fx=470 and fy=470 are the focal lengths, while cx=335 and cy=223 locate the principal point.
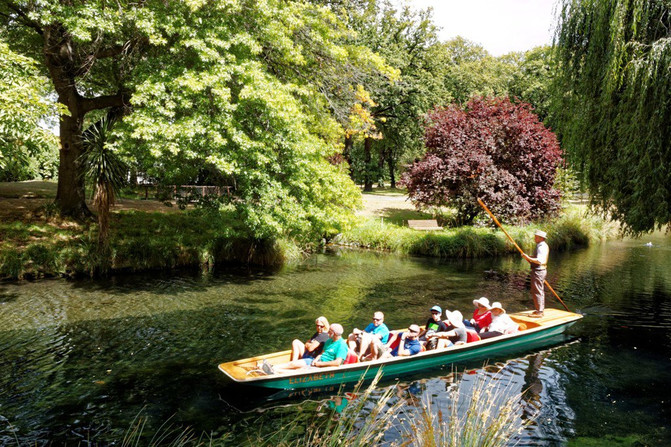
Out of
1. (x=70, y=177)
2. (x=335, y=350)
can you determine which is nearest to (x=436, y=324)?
(x=335, y=350)

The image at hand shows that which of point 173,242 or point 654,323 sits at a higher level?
point 173,242

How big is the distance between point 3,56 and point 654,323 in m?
16.0

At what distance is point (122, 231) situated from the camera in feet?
54.1

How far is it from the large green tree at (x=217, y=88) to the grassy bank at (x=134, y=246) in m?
1.54

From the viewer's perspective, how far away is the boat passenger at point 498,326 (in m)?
9.84

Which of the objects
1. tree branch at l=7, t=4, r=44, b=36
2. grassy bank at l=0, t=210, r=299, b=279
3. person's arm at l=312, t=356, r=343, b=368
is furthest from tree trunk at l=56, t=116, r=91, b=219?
person's arm at l=312, t=356, r=343, b=368

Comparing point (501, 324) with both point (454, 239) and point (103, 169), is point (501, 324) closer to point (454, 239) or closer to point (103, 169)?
point (103, 169)

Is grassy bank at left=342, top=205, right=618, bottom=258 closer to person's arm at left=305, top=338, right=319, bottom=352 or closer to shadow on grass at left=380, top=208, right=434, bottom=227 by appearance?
shadow on grass at left=380, top=208, right=434, bottom=227

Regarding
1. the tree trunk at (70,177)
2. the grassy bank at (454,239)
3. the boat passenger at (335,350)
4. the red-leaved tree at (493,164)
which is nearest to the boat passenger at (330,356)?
the boat passenger at (335,350)

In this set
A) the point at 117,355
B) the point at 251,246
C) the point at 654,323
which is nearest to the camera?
the point at 117,355

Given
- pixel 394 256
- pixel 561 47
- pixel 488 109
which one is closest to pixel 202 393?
pixel 561 47

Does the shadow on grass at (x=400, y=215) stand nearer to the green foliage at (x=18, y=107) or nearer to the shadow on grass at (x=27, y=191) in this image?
the shadow on grass at (x=27, y=191)

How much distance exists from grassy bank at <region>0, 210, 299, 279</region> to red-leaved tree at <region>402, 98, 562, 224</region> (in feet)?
28.2

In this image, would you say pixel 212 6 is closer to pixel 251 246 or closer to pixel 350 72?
pixel 350 72
